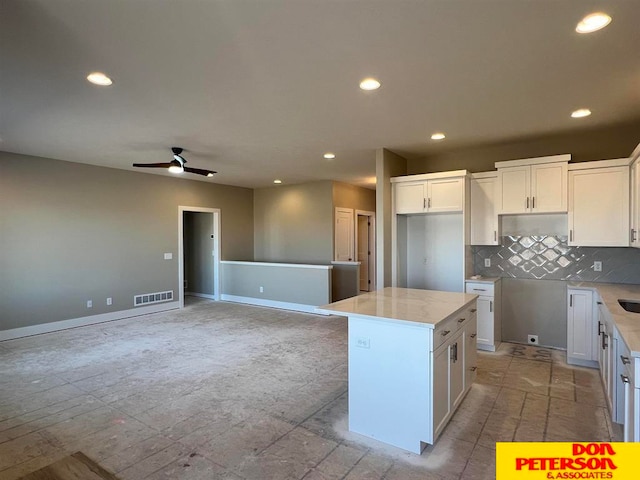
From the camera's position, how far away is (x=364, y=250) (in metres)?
9.25

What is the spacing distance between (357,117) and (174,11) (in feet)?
6.80

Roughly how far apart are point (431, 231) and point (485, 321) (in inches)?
56.7

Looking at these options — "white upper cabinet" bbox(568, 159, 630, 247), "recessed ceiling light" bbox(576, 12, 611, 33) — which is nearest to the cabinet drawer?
"white upper cabinet" bbox(568, 159, 630, 247)

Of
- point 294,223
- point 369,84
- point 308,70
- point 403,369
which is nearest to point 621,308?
point 403,369

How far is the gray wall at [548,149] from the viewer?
402 cm

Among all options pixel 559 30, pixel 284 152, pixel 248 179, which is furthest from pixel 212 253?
pixel 559 30

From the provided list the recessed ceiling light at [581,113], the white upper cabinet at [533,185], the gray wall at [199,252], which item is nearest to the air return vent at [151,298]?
the gray wall at [199,252]

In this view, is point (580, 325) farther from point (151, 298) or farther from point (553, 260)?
point (151, 298)

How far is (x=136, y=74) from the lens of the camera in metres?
2.63

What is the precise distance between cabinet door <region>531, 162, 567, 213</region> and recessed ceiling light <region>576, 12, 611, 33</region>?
7.51 feet

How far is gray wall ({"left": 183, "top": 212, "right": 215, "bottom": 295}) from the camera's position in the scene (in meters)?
8.43

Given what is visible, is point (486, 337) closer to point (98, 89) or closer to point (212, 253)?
point (98, 89)

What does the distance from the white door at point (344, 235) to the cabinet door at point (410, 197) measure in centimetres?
287

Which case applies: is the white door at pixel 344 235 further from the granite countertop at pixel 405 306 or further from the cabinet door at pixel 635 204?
the cabinet door at pixel 635 204
